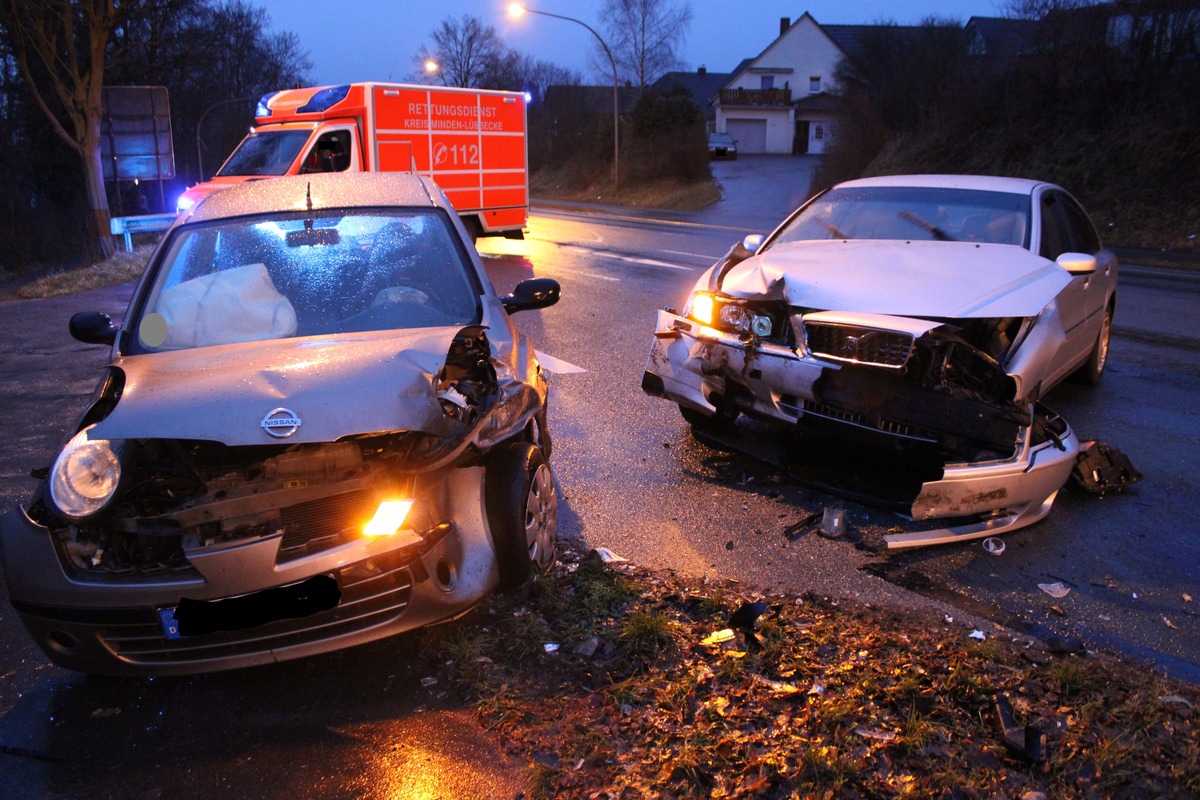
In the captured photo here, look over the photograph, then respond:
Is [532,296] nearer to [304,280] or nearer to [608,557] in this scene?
[304,280]

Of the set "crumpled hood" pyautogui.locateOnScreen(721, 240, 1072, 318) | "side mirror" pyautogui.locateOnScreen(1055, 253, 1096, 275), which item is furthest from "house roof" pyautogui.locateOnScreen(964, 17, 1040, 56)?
"crumpled hood" pyautogui.locateOnScreen(721, 240, 1072, 318)

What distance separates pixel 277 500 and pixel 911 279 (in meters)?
3.46

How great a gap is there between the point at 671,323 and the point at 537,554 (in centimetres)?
218

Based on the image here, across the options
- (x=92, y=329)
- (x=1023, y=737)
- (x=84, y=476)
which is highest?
(x=92, y=329)

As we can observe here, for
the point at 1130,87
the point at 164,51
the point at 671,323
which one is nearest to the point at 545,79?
the point at 164,51

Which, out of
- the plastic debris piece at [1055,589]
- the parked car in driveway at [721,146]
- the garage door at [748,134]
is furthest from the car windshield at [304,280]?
the garage door at [748,134]

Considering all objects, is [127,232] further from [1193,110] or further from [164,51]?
[1193,110]

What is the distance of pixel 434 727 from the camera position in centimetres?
310

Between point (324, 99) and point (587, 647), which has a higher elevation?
point (324, 99)

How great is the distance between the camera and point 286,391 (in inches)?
131

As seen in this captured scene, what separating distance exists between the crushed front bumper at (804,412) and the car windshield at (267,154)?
1070 cm

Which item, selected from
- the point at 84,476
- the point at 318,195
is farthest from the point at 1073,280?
the point at 84,476

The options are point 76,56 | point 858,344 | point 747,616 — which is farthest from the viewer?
point 76,56

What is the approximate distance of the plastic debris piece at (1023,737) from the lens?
2785 millimetres
